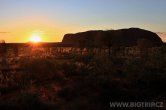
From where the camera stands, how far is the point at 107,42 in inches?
2938

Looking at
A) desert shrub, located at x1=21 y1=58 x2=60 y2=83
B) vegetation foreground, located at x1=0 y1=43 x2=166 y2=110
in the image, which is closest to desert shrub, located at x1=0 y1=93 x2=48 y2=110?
vegetation foreground, located at x1=0 y1=43 x2=166 y2=110

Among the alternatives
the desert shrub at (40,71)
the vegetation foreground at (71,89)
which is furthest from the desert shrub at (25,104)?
the desert shrub at (40,71)

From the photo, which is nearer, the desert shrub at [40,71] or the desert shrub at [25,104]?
the desert shrub at [25,104]

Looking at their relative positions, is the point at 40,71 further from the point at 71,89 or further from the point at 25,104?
the point at 25,104

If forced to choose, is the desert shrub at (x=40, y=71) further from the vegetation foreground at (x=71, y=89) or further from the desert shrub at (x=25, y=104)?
the desert shrub at (x=25, y=104)

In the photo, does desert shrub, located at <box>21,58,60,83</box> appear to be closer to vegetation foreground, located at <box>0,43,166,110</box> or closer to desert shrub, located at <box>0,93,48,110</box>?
vegetation foreground, located at <box>0,43,166,110</box>

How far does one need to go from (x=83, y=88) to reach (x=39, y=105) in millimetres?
4868

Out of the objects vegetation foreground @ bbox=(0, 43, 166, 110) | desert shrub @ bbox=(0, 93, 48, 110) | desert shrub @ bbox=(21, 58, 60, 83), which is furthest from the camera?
desert shrub @ bbox=(21, 58, 60, 83)

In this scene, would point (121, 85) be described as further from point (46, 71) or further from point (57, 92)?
point (46, 71)

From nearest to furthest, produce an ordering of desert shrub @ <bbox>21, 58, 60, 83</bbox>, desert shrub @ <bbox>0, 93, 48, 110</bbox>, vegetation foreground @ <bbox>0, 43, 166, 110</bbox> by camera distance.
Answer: desert shrub @ <bbox>0, 93, 48, 110</bbox> → vegetation foreground @ <bbox>0, 43, 166, 110</bbox> → desert shrub @ <bbox>21, 58, 60, 83</bbox>

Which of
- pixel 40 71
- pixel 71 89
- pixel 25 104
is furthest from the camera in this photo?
pixel 40 71

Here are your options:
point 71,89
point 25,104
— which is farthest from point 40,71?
point 25,104

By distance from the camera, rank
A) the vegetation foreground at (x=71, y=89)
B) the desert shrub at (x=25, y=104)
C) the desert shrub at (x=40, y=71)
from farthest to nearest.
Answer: the desert shrub at (x=40, y=71) → the vegetation foreground at (x=71, y=89) → the desert shrub at (x=25, y=104)

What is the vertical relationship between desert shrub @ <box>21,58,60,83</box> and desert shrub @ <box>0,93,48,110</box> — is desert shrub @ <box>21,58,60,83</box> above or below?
above
